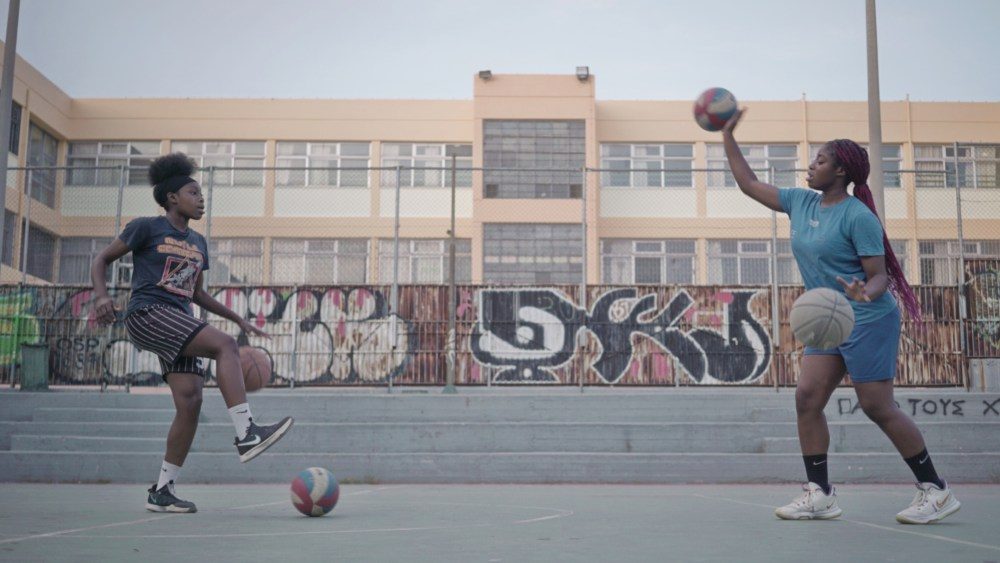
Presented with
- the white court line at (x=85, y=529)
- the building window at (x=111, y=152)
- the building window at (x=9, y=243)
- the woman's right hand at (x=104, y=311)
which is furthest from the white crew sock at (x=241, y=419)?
the building window at (x=111, y=152)

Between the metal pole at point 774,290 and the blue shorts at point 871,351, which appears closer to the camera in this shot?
the blue shorts at point 871,351

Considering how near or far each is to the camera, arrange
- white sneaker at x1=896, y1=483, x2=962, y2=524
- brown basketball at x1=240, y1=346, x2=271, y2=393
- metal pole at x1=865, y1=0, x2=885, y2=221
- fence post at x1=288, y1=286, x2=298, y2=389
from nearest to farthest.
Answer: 1. white sneaker at x1=896, y1=483, x2=962, y2=524
2. brown basketball at x1=240, y1=346, x2=271, y2=393
3. metal pole at x1=865, y1=0, x2=885, y2=221
4. fence post at x1=288, y1=286, x2=298, y2=389

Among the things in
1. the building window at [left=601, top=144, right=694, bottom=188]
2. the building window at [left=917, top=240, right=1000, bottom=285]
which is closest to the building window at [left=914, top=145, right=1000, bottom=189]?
the building window at [left=917, top=240, right=1000, bottom=285]

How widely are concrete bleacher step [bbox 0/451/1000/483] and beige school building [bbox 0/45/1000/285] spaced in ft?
18.4

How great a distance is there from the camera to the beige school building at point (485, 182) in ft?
52.3

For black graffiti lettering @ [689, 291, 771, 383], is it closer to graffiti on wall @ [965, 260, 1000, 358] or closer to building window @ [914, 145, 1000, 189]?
graffiti on wall @ [965, 260, 1000, 358]

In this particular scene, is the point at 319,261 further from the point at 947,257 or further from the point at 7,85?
the point at 947,257

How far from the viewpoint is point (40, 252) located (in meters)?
15.7

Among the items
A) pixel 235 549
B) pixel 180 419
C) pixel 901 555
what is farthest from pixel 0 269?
pixel 901 555

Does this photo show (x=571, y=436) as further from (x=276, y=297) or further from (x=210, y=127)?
(x=210, y=127)

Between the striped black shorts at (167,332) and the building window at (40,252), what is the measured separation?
432 inches

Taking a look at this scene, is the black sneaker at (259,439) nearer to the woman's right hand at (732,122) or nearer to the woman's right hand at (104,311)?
the woman's right hand at (104,311)

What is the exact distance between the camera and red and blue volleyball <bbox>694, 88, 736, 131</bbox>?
17.6 ft

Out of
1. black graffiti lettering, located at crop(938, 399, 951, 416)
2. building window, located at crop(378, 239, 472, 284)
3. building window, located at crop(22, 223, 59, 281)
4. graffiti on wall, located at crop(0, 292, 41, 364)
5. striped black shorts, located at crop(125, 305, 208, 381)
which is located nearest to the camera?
striped black shorts, located at crop(125, 305, 208, 381)
